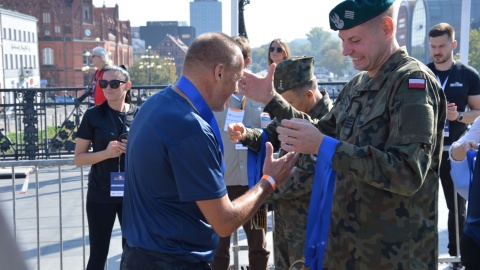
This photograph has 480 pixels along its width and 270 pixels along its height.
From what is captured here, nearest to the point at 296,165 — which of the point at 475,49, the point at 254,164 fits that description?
the point at 254,164

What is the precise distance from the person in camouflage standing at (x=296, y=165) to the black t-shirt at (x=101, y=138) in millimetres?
1506

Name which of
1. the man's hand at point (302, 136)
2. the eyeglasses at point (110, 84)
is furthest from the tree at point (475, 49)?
the man's hand at point (302, 136)

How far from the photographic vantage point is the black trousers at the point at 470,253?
153 inches

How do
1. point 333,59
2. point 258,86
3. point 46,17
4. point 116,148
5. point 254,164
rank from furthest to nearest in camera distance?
point 46,17 < point 333,59 < point 116,148 < point 254,164 < point 258,86

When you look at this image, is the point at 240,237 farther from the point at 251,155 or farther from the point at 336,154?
the point at 336,154

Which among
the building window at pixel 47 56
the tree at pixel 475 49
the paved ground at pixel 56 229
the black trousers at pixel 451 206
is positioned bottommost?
the paved ground at pixel 56 229

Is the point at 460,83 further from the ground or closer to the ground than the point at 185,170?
further from the ground

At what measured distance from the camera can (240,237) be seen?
703 centimetres

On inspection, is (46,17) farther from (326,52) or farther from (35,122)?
(35,122)

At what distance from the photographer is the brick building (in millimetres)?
68938

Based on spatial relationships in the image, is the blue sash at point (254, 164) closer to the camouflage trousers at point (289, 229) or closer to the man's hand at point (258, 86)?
the camouflage trousers at point (289, 229)

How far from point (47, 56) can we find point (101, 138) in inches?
3016

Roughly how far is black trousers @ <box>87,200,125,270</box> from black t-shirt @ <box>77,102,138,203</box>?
6 centimetres

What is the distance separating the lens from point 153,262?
264 centimetres
